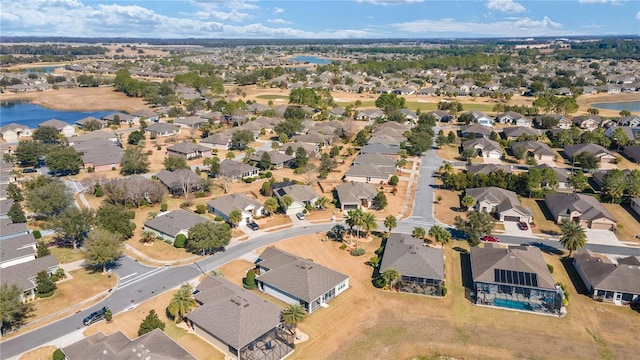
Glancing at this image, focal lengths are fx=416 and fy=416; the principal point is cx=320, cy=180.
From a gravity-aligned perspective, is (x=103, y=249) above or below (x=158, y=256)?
above

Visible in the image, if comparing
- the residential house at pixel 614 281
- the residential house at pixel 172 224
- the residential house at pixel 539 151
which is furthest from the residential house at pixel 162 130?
the residential house at pixel 614 281

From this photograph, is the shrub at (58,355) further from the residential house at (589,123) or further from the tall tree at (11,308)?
the residential house at (589,123)

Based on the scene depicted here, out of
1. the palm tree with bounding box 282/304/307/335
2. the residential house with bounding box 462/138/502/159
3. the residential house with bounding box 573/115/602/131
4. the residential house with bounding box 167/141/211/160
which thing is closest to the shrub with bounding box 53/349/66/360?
the palm tree with bounding box 282/304/307/335

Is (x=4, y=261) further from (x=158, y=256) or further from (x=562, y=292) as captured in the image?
(x=562, y=292)

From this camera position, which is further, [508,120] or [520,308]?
[508,120]

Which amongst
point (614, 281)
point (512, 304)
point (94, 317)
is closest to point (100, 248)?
point (94, 317)

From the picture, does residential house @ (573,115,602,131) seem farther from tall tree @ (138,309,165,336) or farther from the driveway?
tall tree @ (138,309,165,336)

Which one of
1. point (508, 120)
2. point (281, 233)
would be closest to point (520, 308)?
point (281, 233)
